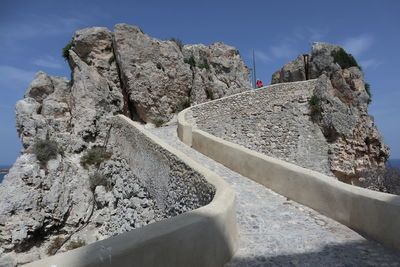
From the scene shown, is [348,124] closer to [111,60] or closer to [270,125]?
[270,125]

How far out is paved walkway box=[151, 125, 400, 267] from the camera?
333cm

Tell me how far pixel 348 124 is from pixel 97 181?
1184cm

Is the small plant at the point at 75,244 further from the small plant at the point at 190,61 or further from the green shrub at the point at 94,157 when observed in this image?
the small plant at the point at 190,61

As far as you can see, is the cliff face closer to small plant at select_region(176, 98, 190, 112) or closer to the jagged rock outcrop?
small plant at select_region(176, 98, 190, 112)

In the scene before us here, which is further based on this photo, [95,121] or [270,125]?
[270,125]

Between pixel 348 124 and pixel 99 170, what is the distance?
463 inches

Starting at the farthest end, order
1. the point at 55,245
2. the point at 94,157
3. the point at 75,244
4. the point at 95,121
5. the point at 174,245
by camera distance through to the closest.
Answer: the point at 95,121 → the point at 94,157 → the point at 55,245 → the point at 75,244 → the point at 174,245

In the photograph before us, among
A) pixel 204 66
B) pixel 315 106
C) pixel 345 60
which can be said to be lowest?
pixel 315 106

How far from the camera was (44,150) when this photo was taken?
10555 mm

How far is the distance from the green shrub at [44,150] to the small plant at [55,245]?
2931 mm

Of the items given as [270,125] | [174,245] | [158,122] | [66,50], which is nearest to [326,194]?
[174,245]

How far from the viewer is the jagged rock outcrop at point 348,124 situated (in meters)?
13.5

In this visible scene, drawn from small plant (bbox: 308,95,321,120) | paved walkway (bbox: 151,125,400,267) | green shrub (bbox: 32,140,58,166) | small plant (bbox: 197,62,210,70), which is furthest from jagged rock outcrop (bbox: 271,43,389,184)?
green shrub (bbox: 32,140,58,166)

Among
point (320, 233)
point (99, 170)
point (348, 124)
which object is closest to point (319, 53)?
point (348, 124)
